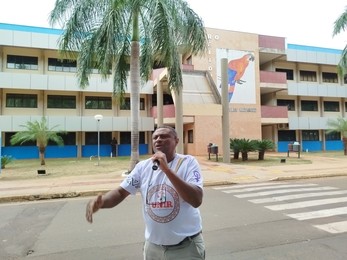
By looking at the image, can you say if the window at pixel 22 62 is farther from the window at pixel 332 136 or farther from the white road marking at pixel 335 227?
the window at pixel 332 136

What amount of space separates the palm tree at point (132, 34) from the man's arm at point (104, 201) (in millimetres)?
9841

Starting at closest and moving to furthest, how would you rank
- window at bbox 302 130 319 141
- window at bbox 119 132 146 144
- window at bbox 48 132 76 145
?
1. window at bbox 48 132 76 145
2. window at bbox 119 132 146 144
3. window at bbox 302 130 319 141

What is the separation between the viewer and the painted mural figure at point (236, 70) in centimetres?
2623

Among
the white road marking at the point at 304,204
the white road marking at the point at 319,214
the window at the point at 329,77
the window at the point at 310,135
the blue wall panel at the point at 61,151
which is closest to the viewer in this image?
the white road marking at the point at 319,214

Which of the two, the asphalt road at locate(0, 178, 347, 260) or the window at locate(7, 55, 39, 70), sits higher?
the window at locate(7, 55, 39, 70)

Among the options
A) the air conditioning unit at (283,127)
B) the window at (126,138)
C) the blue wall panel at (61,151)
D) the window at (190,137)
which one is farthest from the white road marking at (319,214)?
the air conditioning unit at (283,127)

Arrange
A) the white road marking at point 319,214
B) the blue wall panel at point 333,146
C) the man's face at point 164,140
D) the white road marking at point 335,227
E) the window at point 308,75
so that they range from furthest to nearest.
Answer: the blue wall panel at point 333,146, the window at point 308,75, the white road marking at point 319,214, the white road marking at point 335,227, the man's face at point 164,140

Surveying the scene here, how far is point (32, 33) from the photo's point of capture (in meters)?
24.1

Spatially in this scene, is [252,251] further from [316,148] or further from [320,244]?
[316,148]

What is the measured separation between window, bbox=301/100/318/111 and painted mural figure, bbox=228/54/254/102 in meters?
9.63

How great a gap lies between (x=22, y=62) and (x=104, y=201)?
2682cm

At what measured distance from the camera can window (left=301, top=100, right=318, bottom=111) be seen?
107 ft

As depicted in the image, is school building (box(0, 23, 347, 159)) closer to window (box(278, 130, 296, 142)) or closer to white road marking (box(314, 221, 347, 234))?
window (box(278, 130, 296, 142))

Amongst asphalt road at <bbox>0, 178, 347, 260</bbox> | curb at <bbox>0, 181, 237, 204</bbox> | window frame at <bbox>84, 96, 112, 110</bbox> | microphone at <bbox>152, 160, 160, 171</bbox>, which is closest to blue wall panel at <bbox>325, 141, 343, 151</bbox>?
window frame at <bbox>84, 96, 112, 110</bbox>
